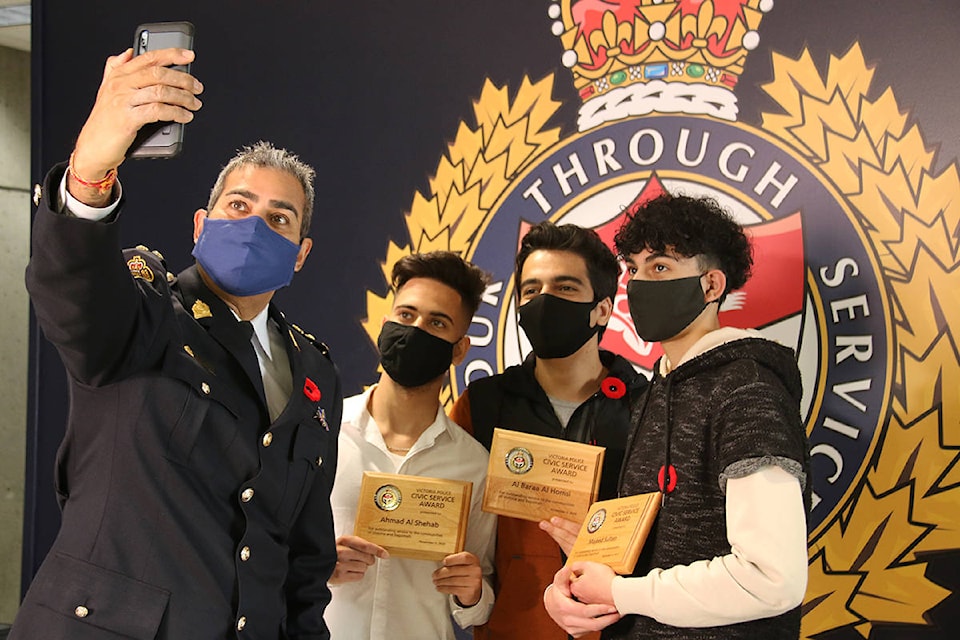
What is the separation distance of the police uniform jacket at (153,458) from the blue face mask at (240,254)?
50 mm

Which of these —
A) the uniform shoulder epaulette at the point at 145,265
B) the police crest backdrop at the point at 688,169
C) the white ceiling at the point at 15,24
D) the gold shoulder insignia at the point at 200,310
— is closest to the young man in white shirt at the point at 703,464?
the police crest backdrop at the point at 688,169

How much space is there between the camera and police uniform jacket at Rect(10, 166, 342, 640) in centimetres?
165

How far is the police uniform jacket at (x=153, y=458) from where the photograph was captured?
1651 millimetres

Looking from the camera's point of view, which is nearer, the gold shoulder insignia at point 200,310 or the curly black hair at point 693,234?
the gold shoulder insignia at point 200,310

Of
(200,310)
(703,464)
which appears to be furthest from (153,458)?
(703,464)

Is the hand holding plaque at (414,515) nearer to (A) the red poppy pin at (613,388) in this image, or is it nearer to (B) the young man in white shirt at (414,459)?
(B) the young man in white shirt at (414,459)

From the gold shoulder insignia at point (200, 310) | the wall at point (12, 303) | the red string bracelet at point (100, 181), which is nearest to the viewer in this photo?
the red string bracelet at point (100, 181)

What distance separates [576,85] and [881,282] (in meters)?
1.20

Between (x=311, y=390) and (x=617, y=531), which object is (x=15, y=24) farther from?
(x=617, y=531)

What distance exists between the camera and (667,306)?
90.0 inches

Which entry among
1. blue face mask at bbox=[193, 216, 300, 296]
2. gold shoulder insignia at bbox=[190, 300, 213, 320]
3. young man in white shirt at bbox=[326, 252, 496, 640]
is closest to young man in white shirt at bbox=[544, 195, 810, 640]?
young man in white shirt at bbox=[326, 252, 496, 640]

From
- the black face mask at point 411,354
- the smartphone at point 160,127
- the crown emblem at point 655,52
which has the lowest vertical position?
the black face mask at point 411,354

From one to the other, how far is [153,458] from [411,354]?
3.21ft

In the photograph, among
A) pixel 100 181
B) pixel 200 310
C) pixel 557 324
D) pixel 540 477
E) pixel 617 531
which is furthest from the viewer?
pixel 557 324
